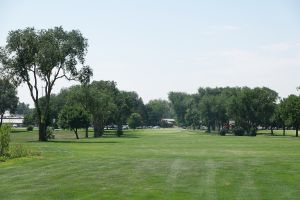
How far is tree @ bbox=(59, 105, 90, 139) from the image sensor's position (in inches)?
3227

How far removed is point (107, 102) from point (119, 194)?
84136 mm

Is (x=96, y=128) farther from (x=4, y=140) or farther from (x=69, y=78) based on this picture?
(x=4, y=140)

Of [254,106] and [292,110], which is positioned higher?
[254,106]

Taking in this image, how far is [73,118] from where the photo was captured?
81.8m

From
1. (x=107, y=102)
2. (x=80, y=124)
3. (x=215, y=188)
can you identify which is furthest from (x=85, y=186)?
(x=107, y=102)

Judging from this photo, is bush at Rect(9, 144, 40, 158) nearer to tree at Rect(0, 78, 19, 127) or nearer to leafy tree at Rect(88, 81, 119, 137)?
leafy tree at Rect(88, 81, 119, 137)

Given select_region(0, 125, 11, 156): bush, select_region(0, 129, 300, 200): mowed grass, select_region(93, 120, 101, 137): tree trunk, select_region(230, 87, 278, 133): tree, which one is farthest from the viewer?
select_region(230, 87, 278, 133): tree

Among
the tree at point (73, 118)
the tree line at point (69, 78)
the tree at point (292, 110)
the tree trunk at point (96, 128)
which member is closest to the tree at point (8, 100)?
the tree line at point (69, 78)

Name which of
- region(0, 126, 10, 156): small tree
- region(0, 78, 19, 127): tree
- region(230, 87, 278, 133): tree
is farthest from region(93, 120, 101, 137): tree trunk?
region(0, 126, 10, 156): small tree

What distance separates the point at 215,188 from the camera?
1848 cm

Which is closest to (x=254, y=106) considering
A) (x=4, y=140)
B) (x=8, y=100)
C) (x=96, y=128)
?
(x=96, y=128)

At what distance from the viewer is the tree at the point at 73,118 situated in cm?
8197

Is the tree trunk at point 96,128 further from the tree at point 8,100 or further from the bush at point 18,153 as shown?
the bush at point 18,153

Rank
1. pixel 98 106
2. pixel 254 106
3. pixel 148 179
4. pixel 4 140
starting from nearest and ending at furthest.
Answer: pixel 148 179 < pixel 4 140 < pixel 98 106 < pixel 254 106
